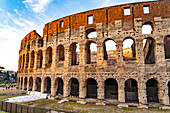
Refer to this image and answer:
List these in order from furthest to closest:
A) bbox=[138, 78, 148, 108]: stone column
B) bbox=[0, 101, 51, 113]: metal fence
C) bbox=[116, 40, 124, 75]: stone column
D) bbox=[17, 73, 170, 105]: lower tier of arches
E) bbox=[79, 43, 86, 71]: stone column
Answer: bbox=[79, 43, 86, 71]: stone column
bbox=[116, 40, 124, 75]: stone column
bbox=[17, 73, 170, 105]: lower tier of arches
bbox=[138, 78, 148, 108]: stone column
bbox=[0, 101, 51, 113]: metal fence

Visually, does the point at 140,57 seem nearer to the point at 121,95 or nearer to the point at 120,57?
the point at 120,57

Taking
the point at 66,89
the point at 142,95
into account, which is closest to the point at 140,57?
the point at 142,95

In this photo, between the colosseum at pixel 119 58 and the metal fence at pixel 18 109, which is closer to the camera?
the metal fence at pixel 18 109

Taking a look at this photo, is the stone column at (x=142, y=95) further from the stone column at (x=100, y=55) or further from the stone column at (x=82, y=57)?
the stone column at (x=82, y=57)

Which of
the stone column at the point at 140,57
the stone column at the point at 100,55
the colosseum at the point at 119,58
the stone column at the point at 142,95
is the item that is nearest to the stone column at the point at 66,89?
the colosseum at the point at 119,58

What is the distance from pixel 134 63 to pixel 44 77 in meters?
12.9

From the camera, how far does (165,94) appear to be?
10.8 metres

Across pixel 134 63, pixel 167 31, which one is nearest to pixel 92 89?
pixel 134 63

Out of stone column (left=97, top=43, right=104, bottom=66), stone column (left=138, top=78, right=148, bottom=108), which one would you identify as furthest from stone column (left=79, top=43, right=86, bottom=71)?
stone column (left=138, top=78, right=148, bottom=108)

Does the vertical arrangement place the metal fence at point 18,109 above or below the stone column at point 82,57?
below

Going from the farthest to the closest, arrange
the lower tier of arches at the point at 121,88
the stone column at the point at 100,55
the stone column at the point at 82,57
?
the stone column at the point at 82,57 → the stone column at the point at 100,55 → the lower tier of arches at the point at 121,88

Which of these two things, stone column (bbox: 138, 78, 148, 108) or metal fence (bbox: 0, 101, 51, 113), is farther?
stone column (bbox: 138, 78, 148, 108)

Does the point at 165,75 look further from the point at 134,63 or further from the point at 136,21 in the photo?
the point at 136,21

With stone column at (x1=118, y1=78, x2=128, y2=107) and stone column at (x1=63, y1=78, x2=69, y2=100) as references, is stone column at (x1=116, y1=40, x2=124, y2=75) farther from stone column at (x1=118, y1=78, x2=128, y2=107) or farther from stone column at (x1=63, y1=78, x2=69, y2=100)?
stone column at (x1=63, y1=78, x2=69, y2=100)
